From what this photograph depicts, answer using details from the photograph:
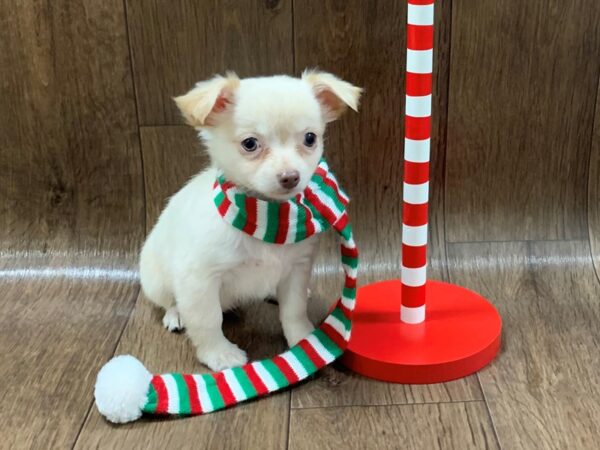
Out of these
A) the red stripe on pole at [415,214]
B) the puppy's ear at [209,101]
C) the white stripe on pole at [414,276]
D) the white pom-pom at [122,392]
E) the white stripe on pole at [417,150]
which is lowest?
the white pom-pom at [122,392]

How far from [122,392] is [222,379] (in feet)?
0.52

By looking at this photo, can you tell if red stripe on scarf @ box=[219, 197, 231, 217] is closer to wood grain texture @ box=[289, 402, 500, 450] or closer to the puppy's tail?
the puppy's tail

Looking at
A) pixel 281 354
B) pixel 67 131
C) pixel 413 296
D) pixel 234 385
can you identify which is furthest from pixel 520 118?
pixel 67 131

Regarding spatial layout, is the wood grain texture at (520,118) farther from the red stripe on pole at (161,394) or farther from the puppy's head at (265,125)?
the red stripe on pole at (161,394)

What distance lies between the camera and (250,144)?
3.62 feet

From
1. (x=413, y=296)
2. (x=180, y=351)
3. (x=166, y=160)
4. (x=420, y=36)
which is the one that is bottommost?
(x=180, y=351)

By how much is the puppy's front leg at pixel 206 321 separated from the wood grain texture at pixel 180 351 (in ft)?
0.12

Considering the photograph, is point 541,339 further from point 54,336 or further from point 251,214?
point 54,336

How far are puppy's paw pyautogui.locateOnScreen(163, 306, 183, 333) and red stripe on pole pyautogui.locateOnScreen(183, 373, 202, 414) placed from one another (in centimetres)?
19

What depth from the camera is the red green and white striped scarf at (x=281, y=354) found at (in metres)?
1.16

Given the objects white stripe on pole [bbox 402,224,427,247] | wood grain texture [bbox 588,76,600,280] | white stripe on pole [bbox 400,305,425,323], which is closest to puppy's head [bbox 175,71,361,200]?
white stripe on pole [bbox 402,224,427,247]

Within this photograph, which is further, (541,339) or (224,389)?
(541,339)

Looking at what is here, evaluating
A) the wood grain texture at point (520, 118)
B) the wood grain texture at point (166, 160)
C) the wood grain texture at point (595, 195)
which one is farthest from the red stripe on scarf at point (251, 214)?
the wood grain texture at point (595, 195)

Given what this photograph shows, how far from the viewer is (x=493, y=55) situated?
4.93 ft
